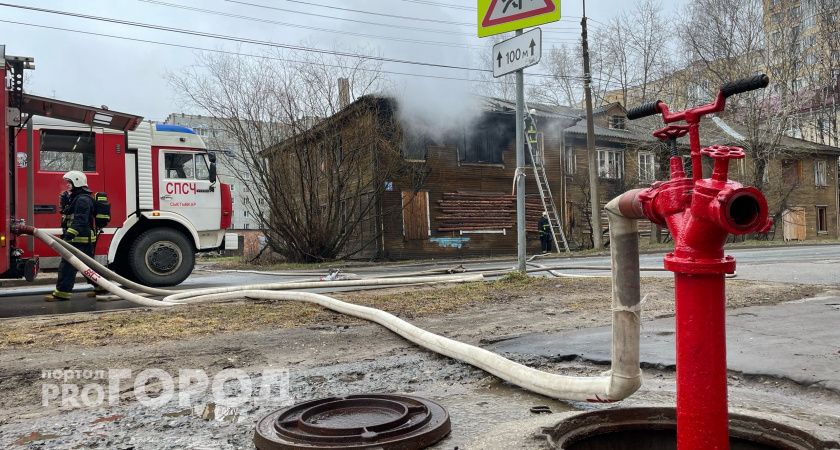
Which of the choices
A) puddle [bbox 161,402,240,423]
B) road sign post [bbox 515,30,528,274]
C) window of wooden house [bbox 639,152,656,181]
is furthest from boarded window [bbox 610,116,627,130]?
puddle [bbox 161,402,240,423]

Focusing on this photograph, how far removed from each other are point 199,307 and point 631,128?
104 ft

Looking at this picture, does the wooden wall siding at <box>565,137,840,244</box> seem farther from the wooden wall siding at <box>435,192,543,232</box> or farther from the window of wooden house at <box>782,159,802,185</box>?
the wooden wall siding at <box>435,192,543,232</box>

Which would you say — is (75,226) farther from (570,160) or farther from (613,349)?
(570,160)

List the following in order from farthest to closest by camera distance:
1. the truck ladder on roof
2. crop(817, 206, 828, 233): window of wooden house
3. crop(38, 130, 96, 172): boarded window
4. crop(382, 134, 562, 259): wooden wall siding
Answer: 1. crop(817, 206, 828, 233): window of wooden house
2. the truck ladder on roof
3. crop(382, 134, 562, 259): wooden wall siding
4. crop(38, 130, 96, 172): boarded window

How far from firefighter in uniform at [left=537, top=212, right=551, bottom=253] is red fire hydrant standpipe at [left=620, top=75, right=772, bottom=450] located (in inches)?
840

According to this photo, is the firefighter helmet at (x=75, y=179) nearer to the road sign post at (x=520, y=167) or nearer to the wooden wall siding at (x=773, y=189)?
the road sign post at (x=520, y=167)

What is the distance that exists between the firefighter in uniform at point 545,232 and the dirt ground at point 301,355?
51.6 feet

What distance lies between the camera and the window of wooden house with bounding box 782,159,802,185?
35656mm

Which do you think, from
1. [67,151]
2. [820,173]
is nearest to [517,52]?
[67,151]

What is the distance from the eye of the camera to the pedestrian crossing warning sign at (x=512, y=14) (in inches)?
250

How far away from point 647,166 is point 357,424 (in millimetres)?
30856

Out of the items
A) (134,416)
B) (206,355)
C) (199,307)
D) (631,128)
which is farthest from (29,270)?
(631,128)

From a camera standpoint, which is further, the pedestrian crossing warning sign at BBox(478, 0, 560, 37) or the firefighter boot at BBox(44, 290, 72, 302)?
the firefighter boot at BBox(44, 290, 72, 302)

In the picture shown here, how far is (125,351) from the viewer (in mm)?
4062
